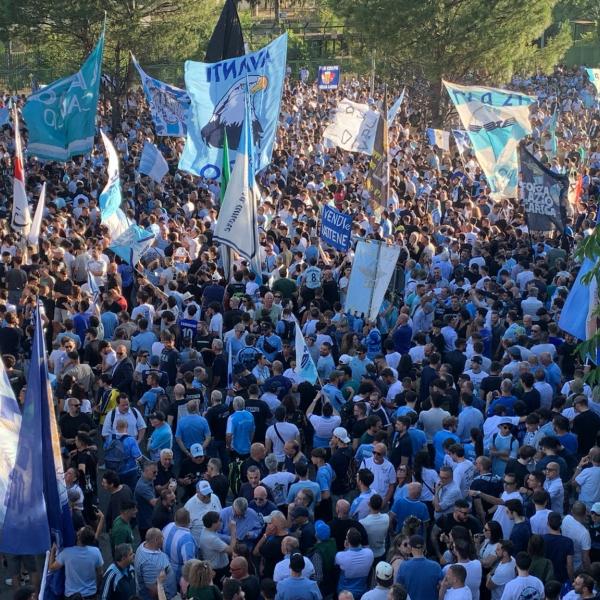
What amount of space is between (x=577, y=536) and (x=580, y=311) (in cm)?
398

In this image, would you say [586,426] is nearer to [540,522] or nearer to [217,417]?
[540,522]

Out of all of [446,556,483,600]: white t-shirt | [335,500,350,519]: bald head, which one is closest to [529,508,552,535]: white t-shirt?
[446,556,483,600]: white t-shirt

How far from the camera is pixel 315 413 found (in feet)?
40.3

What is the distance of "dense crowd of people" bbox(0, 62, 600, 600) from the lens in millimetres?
8766

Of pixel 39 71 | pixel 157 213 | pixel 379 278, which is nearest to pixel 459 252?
pixel 379 278

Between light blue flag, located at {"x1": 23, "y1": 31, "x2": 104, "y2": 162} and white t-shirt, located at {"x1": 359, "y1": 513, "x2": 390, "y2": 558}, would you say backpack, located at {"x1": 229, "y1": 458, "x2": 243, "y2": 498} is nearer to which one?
white t-shirt, located at {"x1": 359, "y1": 513, "x2": 390, "y2": 558}

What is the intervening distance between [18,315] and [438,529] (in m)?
8.05

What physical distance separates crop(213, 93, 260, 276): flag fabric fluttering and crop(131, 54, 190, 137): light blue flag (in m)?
9.29

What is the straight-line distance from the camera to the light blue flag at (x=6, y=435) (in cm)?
873

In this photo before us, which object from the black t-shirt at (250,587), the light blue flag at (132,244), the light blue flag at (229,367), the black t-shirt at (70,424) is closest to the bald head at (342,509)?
the black t-shirt at (250,587)

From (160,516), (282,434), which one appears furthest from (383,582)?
(282,434)

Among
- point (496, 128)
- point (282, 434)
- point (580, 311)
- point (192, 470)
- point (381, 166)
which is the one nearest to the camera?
point (192, 470)

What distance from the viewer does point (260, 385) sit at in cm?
1260

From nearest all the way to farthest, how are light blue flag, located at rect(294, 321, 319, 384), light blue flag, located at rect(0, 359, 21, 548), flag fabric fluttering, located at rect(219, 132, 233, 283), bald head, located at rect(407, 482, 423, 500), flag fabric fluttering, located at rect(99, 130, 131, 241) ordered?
light blue flag, located at rect(0, 359, 21, 548)
bald head, located at rect(407, 482, 423, 500)
light blue flag, located at rect(294, 321, 319, 384)
flag fabric fluttering, located at rect(219, 132, 233, 283)
flag fabric fluttering, located at rect(99, 130, 131, 241)
